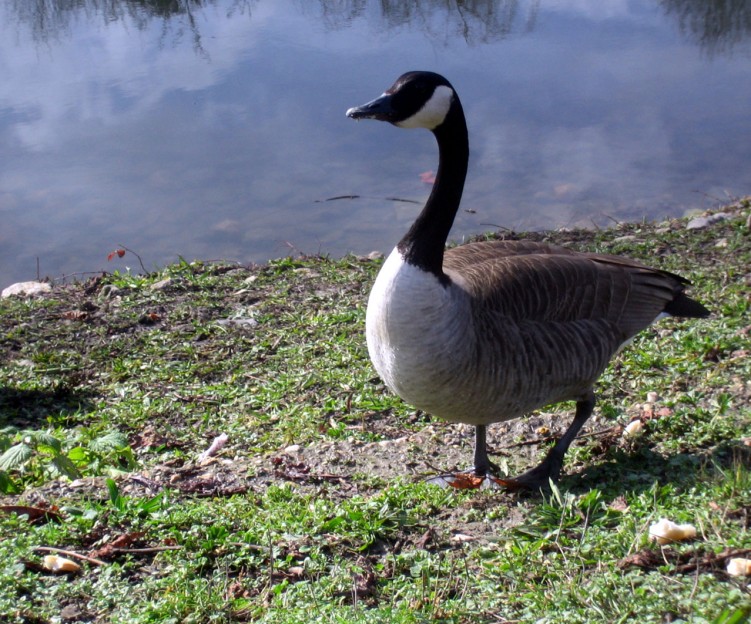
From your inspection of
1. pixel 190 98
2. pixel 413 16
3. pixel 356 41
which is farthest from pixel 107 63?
pixel 413 16

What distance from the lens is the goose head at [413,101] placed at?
3930 millimetres

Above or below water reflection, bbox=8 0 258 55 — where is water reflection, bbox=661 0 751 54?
above

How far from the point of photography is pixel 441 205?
13.4 ft

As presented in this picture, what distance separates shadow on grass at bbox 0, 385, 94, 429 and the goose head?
2702 mm

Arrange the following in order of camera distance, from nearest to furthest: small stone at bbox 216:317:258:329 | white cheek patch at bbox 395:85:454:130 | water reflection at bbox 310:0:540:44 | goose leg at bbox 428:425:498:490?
1. white cheek patch at bbox 395:85:454:130
2. goose leg at bbox 428:425:498:490
3. small stone at bbox 216:317:258:329
4. water reflection at bbox 310:0:540:44

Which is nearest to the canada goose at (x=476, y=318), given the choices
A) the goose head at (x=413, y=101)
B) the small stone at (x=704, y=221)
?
the goose head at (x=413, y=101)

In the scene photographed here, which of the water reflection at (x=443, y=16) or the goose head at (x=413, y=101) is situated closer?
the goose head at (x=413, y=101)

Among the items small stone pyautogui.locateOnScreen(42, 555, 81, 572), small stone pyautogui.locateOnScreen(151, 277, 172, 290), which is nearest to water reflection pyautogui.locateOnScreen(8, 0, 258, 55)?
small stone pyautogui.locateOnScreen(151, 277, 172, 290)

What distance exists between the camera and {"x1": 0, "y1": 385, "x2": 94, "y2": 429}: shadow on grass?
521 centimetres

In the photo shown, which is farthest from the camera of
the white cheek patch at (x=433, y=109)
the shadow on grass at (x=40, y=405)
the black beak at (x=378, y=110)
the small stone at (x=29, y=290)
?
the small stone at (x=29, y=290)

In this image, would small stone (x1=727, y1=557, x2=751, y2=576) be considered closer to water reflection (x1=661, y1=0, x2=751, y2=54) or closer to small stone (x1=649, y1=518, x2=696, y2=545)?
small stone (x1=649, y1=518, x2=696, y2=545)

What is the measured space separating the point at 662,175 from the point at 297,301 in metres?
5.70

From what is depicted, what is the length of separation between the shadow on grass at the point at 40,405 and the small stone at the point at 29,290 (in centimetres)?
191

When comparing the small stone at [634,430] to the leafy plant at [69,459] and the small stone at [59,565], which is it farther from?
the small stone at [59,565]
